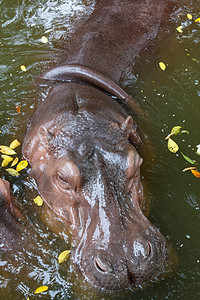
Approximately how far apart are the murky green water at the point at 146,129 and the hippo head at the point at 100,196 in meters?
0.35

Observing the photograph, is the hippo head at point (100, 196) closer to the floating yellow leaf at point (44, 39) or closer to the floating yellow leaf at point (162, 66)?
the floating yellow leaf at point (162, 66)

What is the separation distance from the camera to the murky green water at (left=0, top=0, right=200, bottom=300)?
4289mm

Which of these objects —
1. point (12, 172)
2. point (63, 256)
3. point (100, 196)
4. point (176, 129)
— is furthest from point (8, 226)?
point (176, 129)

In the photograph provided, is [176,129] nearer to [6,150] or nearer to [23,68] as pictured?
[6,150]

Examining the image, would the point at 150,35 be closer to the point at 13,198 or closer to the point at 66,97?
the point at 66,97

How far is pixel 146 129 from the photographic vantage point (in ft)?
19.9

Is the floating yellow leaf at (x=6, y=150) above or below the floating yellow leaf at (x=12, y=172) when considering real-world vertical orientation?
above

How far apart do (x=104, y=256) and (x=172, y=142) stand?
2626 mm

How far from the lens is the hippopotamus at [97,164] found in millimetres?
3732

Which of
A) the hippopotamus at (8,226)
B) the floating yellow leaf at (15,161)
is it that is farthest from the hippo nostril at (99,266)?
the floating yellow leaf at (15,161)

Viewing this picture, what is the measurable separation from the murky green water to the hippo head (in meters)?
0.35

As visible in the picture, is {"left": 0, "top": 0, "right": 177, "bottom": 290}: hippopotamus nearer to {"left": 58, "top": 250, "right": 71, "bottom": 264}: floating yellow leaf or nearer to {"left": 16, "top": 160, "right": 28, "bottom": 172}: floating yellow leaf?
{"left": 16, "top": 160, "right": 28, "bottom": 172}: floating yellow leaf

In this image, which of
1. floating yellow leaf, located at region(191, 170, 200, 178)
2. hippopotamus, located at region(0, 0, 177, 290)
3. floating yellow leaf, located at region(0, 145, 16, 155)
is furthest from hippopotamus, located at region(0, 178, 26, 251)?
floating yellow leaf, located at region(191, 170, 200, 178)

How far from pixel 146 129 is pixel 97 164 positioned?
6.71ft
